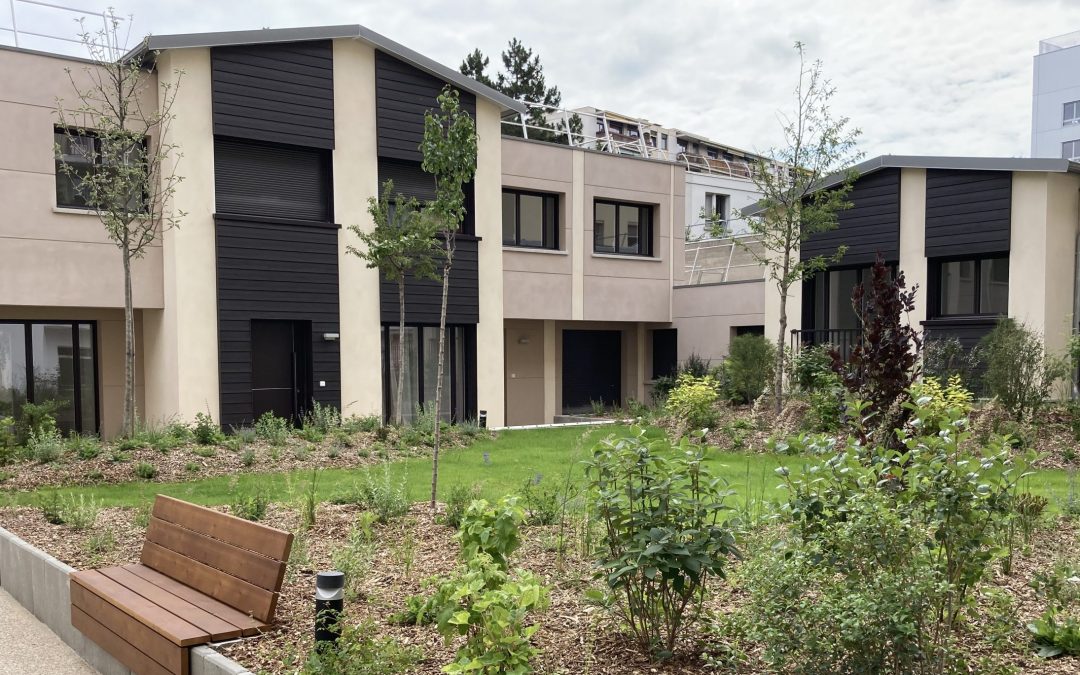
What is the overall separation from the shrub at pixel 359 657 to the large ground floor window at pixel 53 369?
1411 centimetres

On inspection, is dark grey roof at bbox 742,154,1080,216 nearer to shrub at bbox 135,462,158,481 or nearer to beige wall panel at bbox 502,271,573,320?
beige wall panel at bbox 502,271,573,320

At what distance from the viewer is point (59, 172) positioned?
15266 mm

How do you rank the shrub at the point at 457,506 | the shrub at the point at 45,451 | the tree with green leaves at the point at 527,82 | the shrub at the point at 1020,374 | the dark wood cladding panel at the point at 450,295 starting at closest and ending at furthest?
the shrub at the point at 457,506, the shrub at the point at 45,451, the shrub at the point at 1020,374, the dark wood cladding panel at the point at 450,295, the tree with green leaves at the point at 527,82

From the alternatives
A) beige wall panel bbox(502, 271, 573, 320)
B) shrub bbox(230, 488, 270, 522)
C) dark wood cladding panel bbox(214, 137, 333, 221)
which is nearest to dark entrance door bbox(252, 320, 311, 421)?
dark wood cladding panel bbox(214, 137, 333, 221)

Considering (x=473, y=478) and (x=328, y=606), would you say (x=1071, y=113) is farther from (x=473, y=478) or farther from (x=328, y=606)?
(x=328, y=606)

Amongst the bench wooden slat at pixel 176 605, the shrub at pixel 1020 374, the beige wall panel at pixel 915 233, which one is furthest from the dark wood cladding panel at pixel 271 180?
the shrub at pixel 1020 374

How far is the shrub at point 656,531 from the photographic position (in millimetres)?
3961

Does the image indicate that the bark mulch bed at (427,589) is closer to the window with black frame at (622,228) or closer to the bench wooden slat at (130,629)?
the bench wooden slat at (130,629)

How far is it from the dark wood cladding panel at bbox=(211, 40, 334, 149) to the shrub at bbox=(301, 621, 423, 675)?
45.8ft

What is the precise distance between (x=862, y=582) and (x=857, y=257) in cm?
1791

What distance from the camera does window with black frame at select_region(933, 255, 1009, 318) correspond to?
17.9 metres

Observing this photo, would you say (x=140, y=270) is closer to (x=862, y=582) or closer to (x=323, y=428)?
(x=323, y=428)

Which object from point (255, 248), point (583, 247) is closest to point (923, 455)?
point (255, 248)

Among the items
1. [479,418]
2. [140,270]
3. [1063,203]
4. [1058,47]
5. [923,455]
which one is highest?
[1058,47]
